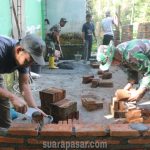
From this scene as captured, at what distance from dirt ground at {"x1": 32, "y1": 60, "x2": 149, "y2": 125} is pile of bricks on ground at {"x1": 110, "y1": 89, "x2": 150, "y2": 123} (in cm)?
20

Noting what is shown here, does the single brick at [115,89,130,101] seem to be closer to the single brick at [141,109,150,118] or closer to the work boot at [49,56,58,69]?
the single brick at [141,109,150,118]

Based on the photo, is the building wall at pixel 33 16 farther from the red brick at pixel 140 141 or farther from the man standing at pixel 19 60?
the red brick at pixel 140 141

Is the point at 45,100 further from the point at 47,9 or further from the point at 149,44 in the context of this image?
the point at 47,9

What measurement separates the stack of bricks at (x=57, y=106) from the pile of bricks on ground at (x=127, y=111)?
0.72 meters

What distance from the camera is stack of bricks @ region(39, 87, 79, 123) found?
5.29 m

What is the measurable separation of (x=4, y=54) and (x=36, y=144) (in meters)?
1.01

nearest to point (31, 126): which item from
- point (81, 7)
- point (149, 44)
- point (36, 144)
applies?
point (36, 144)

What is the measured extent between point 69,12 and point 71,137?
12.0m

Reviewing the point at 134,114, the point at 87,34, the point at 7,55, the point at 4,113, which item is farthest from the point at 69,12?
the point at 7,55

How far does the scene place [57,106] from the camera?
5293 millimetres

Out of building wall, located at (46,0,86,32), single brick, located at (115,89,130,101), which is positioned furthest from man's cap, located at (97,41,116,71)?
building wall, located at (46,0,86,32)

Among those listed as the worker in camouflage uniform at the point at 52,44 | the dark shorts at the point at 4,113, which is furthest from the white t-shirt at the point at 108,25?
the dark shorts at the point at 4,113

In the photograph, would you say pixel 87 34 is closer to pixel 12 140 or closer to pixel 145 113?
pixel 145 113

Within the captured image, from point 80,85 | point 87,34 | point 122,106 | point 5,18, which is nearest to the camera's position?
point 122,106
